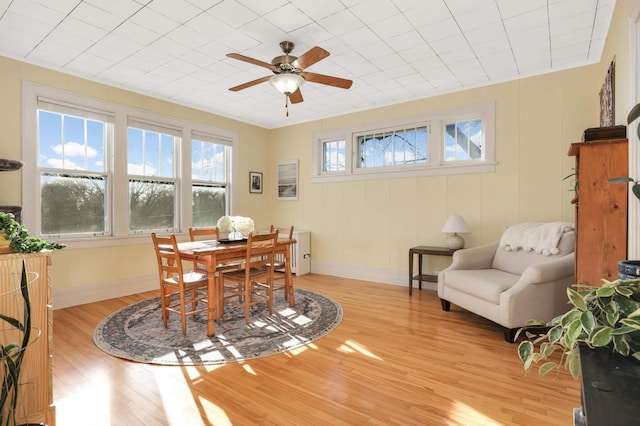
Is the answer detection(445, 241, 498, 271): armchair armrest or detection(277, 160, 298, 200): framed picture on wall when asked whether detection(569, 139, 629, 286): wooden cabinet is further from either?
detection(277, 160, 298, 200): framed picture on wall

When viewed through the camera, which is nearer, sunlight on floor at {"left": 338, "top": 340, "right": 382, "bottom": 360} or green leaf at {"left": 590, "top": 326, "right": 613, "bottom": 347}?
green leaf at {"left": 590, "top": 326, "right": 613, "bottom": 347}

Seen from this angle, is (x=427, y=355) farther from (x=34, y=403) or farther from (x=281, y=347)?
(x=34, y=403)

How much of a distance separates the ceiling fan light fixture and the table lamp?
2.42 m

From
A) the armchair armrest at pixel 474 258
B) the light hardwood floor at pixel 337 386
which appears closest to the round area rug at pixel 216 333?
the light hardwood floor at pixel 337 386

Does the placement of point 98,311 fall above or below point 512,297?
below

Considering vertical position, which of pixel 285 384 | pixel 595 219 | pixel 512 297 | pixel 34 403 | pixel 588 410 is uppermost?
pixel 595 219

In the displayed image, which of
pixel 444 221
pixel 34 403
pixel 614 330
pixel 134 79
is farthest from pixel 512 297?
pixel 134 79

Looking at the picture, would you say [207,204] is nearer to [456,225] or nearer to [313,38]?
[313,38]

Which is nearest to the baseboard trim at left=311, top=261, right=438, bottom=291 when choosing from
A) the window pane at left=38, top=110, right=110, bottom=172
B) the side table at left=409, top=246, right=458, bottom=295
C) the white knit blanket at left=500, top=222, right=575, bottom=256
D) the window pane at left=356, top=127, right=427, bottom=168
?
the side table at left=409, top=246, right=458, bottom=295

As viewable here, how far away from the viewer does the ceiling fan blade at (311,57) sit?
2479 mm

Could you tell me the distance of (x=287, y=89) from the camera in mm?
3043

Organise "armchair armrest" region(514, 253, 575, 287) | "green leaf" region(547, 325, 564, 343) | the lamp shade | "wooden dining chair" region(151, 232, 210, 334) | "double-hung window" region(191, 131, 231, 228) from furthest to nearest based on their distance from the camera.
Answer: "double-hung window" region(191, 131, 231, 228) → the lamp shade → "wooden dining chair" region(151, 232, 210, 334) → "armchair armrest" region(514, 253, 575, 287) → "green leaf" region(547, 325, 564, 343)

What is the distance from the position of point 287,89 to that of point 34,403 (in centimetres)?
273

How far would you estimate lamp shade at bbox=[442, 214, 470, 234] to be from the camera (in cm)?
398
